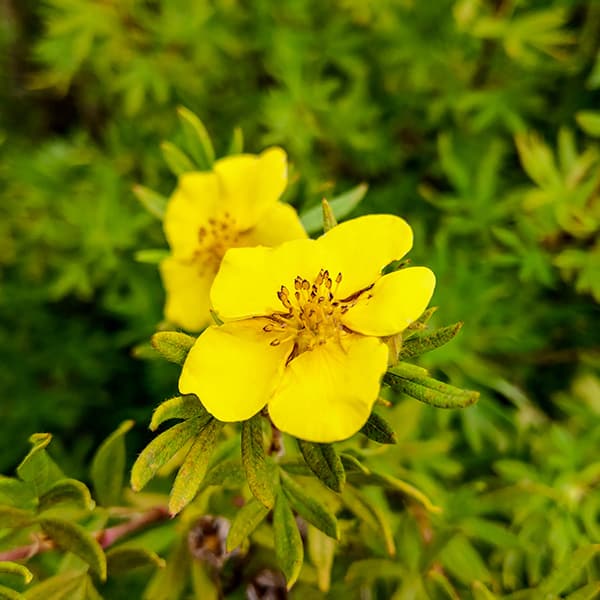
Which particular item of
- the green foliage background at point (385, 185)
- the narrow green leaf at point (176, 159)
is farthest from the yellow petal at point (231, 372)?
the green foliage background at point (385, 185)

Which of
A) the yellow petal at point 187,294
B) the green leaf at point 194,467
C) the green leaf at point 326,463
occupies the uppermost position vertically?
the green leaf at point 326,463

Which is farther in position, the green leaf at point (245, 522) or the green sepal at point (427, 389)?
the green leaf at point (245, 522)

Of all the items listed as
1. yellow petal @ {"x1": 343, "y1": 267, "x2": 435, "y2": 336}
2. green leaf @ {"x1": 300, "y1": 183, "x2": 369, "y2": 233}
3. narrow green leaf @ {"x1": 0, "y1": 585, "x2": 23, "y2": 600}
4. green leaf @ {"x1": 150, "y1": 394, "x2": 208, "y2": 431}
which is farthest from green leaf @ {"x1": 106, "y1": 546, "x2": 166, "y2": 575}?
green leaf @ {"x1": 300, "y1": 183, "x2": 369, "y2": 233}

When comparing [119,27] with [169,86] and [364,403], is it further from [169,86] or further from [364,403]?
[364,403]

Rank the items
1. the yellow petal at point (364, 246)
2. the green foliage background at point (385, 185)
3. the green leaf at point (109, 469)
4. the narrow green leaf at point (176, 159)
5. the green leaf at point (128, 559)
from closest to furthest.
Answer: the yellow petal at point (364, 246) → the green leaf at point (128, 559) → the green leaf at point (109, 469) → the narrow green leaf at point (176, 159) → the green foliage background at point (385, 185)

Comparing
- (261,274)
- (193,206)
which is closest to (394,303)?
(261,274)

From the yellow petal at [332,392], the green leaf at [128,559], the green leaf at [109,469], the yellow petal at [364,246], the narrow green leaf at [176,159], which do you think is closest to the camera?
the yellow petal at [332,392]

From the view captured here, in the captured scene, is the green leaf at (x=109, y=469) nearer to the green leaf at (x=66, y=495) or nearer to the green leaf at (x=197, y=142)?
the green leaf at (x=66, y=495)
